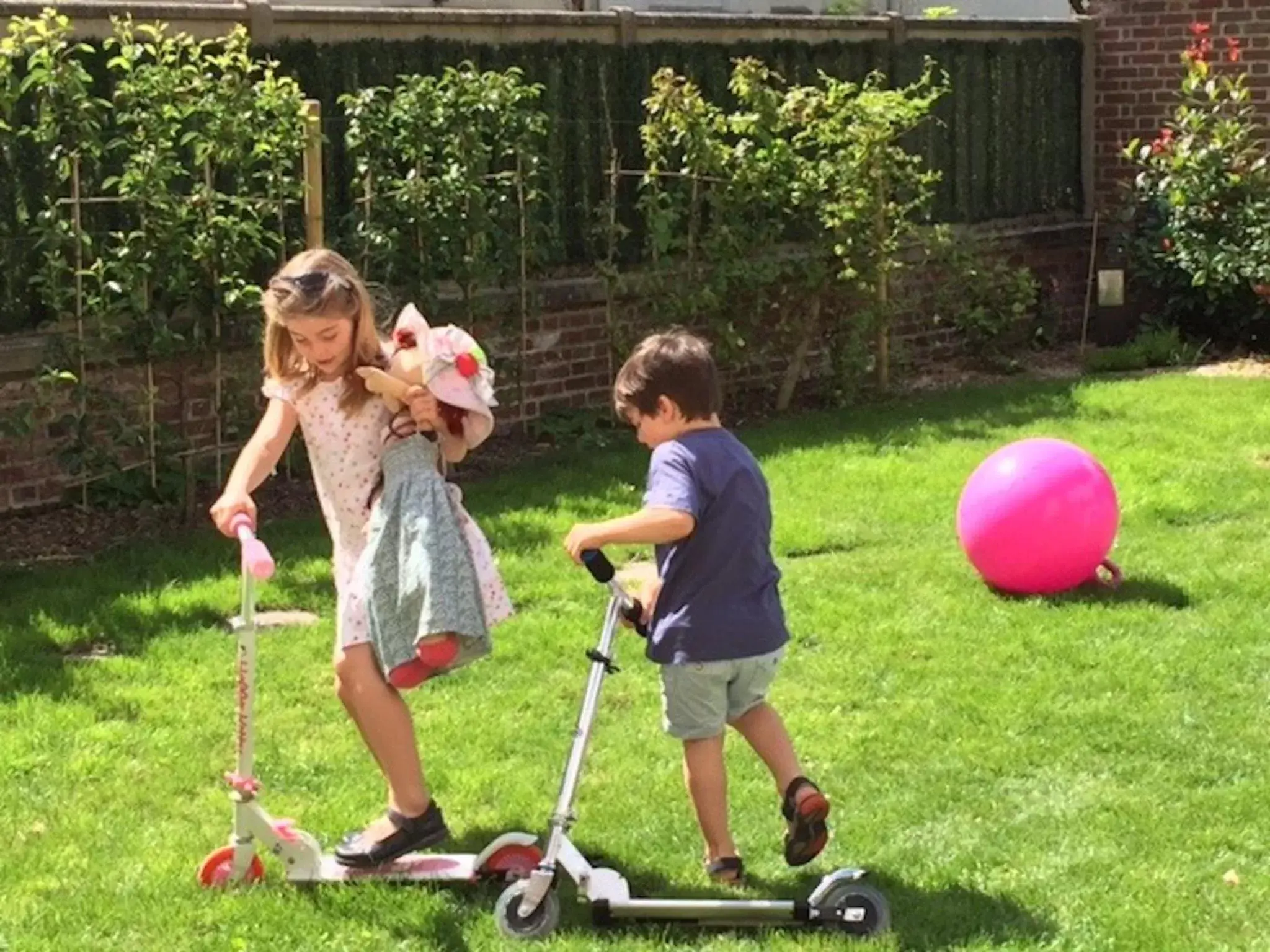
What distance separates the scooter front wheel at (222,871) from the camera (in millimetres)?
4336

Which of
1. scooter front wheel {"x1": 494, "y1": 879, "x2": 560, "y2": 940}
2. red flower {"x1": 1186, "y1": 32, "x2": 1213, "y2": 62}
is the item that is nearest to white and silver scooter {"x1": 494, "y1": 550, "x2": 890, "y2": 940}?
scooter front wheel {"x1": 494, "y1": 879, "x2": 560, "y2": 940}

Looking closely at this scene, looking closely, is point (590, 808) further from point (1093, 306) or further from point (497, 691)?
point (1093, 306)

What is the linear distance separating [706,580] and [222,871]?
1.32m

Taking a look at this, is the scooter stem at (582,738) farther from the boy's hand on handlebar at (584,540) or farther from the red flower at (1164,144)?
the red flower at (1164,144)

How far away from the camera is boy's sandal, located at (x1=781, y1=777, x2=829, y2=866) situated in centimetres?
420

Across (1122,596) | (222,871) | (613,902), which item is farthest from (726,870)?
(1122,596)

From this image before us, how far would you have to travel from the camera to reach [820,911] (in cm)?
403

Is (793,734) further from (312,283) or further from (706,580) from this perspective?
(312,283)

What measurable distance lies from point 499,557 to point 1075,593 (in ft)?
7.21

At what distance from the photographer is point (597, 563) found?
3.86 meters

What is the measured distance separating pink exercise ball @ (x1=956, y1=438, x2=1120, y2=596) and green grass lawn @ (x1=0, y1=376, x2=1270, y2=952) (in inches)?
4.2

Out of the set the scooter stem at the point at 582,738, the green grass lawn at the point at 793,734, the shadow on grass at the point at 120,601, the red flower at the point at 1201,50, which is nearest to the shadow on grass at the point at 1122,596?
the green grass lawn at the point at 793,734

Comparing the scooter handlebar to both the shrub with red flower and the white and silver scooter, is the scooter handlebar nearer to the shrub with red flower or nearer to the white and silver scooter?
the white and silver scooter

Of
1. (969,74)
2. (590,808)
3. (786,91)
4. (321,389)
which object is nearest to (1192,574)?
(590,808)
